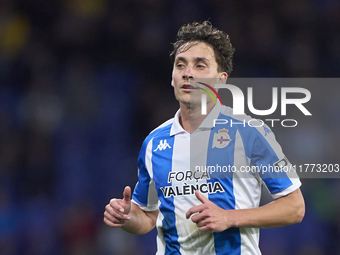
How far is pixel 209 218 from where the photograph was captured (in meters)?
2.51

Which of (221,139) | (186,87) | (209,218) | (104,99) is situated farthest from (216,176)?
(104,99)

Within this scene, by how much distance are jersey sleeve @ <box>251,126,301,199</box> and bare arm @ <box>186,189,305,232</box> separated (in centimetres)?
5

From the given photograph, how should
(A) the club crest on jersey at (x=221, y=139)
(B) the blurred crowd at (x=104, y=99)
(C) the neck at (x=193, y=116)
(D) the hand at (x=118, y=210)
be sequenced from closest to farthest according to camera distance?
1. (D) the hand at (x=118, y=210)
2. (A) the club crest on jersey at (x=221, y=139)
3. (C) the neck at (x=193, y=116)
4. (B) the blurred crowd at (x=104, y=99)

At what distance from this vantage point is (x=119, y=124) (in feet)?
21.2

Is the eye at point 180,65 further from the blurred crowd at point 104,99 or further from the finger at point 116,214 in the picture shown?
the blurred crowd at point 104,99

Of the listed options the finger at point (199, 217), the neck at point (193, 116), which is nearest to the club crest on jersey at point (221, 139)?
the neck at point (193, 116)

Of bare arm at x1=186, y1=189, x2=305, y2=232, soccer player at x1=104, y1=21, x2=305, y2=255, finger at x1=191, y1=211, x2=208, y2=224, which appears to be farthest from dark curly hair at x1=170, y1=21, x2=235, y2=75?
finger at x1=191, y1=211, x2=208, y2=224

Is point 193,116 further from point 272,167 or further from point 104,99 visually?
point 104,99

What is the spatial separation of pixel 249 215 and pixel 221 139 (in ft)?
1.80

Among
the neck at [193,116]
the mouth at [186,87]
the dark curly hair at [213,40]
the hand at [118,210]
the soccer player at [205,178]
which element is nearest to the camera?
the soccer player at [205,178]

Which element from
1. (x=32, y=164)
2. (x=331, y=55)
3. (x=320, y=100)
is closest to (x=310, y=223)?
(x=320, y=100)

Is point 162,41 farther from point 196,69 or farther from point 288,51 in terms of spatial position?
point 196,69

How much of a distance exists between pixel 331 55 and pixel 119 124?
3.15m

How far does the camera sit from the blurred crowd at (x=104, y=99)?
5.75m
